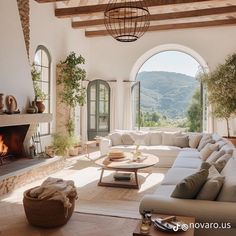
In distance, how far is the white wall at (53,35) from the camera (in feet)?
23.4

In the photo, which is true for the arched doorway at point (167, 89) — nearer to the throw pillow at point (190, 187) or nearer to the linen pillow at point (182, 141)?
the linen pillow at point (182, 141)

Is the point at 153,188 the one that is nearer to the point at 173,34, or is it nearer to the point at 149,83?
the point at 173,34

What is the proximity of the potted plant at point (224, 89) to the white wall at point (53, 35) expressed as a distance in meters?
4.02

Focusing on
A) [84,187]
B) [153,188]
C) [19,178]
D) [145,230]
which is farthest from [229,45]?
[145,230]

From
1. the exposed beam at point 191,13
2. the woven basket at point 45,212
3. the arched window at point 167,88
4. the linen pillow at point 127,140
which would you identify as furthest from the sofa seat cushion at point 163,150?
the arched window at point 167,88

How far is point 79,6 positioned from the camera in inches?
299

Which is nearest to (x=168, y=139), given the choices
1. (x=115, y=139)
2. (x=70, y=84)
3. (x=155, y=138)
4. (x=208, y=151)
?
(x=155, y=138)

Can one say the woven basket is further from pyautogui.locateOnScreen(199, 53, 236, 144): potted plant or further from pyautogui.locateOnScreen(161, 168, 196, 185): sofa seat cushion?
pyautogui.locateOnScreen(199, 53, 236, 144): potted plant

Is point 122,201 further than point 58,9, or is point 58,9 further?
point 58,9

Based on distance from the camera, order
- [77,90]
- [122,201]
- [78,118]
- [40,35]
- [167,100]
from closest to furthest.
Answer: [122,201] → [40,35] → [77,90] → [78,118] → [167,100]

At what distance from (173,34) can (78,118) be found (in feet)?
12.9

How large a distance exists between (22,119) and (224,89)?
207 inches

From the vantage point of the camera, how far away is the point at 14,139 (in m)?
5.98

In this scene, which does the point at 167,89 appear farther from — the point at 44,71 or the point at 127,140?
the point at 44,71
